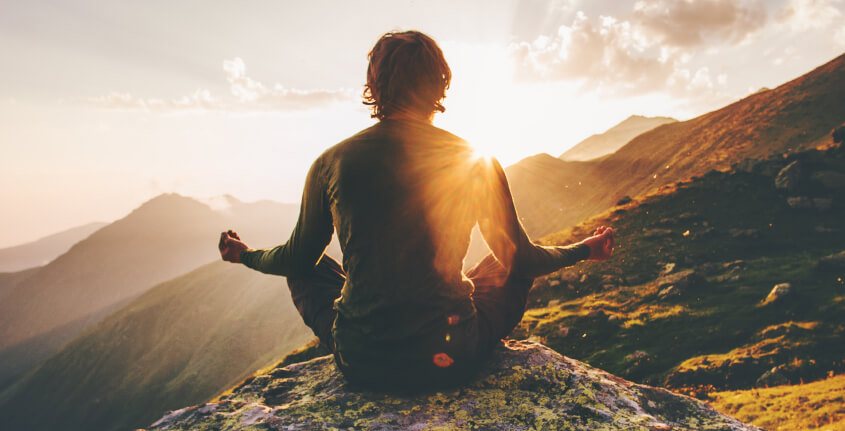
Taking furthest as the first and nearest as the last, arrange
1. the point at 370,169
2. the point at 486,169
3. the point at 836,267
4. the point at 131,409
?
the point at 131,409, the point at 836,267, the point at 486,169, the point at 370,169

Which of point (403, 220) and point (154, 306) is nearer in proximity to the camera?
point (403, 220)

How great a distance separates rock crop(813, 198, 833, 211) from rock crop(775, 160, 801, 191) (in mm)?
1183

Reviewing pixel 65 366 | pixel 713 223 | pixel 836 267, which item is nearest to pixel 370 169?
pixel 836 267

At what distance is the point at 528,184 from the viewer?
95500 millimetres

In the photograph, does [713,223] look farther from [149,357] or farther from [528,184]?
[149,357]

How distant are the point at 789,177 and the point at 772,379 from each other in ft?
52.0

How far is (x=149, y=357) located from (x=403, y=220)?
677 feet

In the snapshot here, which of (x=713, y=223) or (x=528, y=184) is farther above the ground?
(x=528, y=184)

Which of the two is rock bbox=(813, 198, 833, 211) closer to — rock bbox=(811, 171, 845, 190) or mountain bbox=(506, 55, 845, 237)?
rock bbox=(811, 171, 845, 190)

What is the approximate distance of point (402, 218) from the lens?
298cm

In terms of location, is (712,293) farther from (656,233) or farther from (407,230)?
(407,230)

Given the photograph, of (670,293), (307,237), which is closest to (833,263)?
(670,293)

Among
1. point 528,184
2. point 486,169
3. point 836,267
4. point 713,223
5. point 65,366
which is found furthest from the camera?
point 65,366

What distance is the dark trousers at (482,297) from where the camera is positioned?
3709 mm
